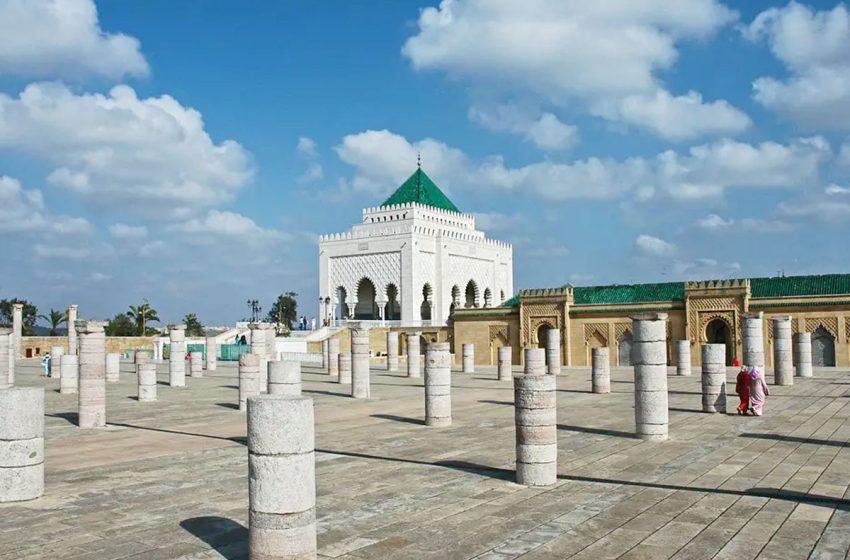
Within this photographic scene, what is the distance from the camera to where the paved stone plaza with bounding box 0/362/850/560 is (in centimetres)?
476

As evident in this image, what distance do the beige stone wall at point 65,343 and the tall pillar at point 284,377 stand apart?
95.0ft

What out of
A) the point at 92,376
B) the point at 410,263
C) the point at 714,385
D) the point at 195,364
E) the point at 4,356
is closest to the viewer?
the point at 92,376

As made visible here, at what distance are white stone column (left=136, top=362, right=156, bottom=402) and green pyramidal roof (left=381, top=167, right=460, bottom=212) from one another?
32.6 meters

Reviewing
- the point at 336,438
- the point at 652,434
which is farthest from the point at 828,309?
the point at 336,438

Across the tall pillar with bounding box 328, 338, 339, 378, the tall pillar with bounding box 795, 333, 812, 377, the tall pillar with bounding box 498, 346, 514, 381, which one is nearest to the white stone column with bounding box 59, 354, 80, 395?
the tall pillar with bounding box 328, 338, 339, 378

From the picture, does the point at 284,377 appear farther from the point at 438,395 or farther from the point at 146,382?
the point at 146,382

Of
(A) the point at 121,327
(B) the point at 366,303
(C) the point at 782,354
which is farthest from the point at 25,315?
(C) the point at 782,354

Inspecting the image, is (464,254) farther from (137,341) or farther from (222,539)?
(222,539)

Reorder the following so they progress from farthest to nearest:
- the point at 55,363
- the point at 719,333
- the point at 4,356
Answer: the point at 719,333 → the point at 55,363 → the point at 4,356

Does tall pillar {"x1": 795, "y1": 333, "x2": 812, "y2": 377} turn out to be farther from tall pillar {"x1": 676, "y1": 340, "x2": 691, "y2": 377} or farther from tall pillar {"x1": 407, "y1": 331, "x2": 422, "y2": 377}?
tall pillar {"x1": 407, "y1": 331, "x2": 422, "y2": 377}

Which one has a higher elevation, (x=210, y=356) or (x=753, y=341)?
(x=753, y=341)

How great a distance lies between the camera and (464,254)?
156 feet

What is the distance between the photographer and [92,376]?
37.3 ft

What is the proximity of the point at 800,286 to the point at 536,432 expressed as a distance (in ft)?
80.9
